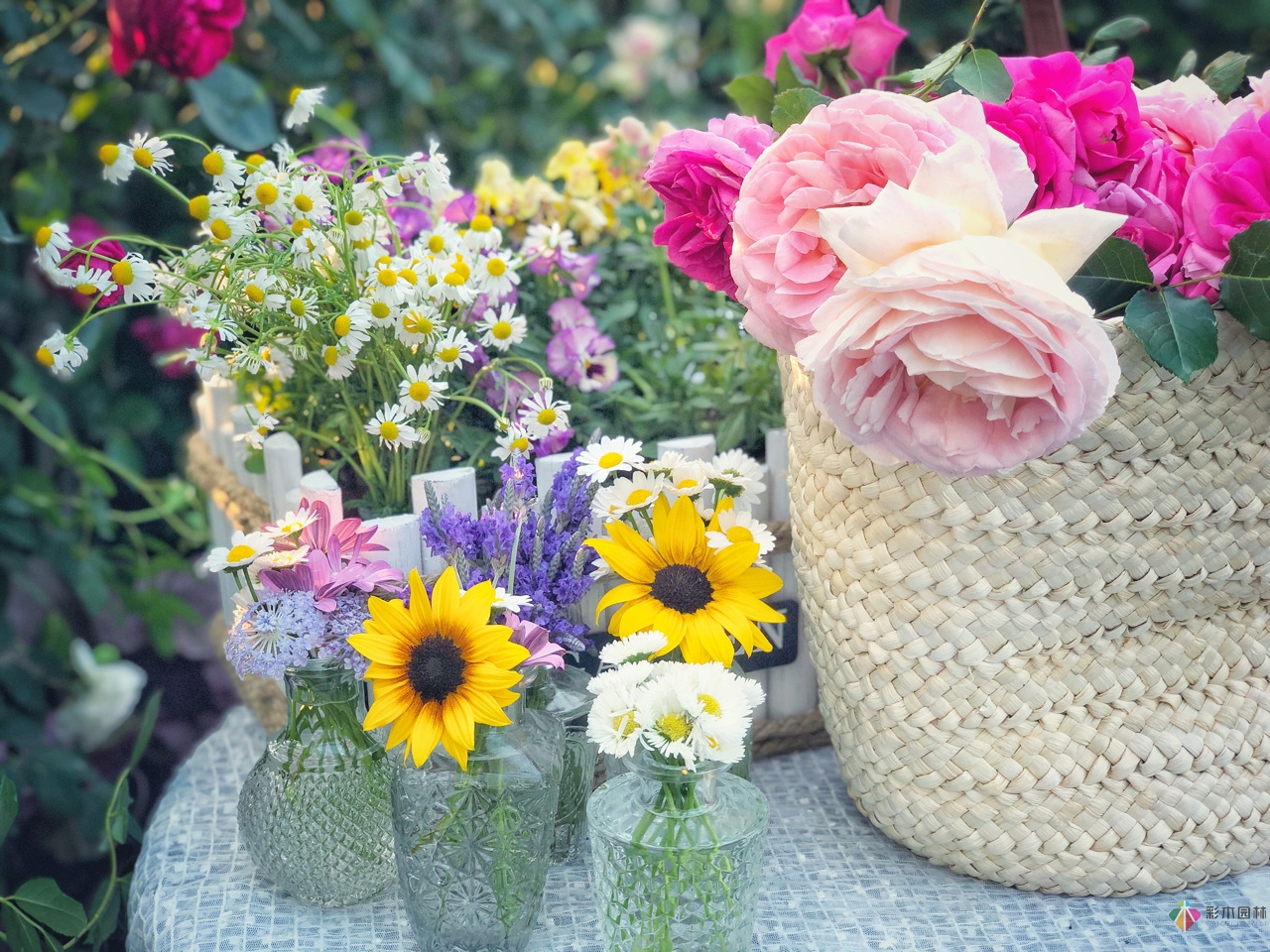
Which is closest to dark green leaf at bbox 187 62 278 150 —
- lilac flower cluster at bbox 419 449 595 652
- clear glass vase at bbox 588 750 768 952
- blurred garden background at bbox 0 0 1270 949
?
blurred garden background at bbox 0 0 1270 949

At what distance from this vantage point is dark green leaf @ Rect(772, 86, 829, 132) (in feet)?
2.30

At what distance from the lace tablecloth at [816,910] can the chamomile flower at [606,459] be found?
0.28 m

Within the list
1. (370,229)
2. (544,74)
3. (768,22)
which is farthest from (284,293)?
(768,22)

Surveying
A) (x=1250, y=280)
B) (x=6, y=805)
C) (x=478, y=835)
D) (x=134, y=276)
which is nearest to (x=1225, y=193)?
(x=1250, y=280)

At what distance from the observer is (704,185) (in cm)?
71

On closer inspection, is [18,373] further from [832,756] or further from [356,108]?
[832,756]

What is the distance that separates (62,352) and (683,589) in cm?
43

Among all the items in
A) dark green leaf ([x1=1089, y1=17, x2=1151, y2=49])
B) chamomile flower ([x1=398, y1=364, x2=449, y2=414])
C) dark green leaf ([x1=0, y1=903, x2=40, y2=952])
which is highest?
dark green leaf ([x1=1089, y1=17, x2=1151, y2=49])

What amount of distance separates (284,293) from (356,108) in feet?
3.00

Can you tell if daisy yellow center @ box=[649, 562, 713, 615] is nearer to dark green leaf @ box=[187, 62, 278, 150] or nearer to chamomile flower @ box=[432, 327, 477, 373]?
chamomile flower @ box=[432, 327, 477, 373]

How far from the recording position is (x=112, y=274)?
71 cm

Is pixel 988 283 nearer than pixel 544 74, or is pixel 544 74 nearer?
pixel 988 283

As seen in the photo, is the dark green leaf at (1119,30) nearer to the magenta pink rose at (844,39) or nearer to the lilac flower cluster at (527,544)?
the magenta pink rose at (844,39)

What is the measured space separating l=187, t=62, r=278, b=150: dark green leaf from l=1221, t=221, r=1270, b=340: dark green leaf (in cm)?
96
